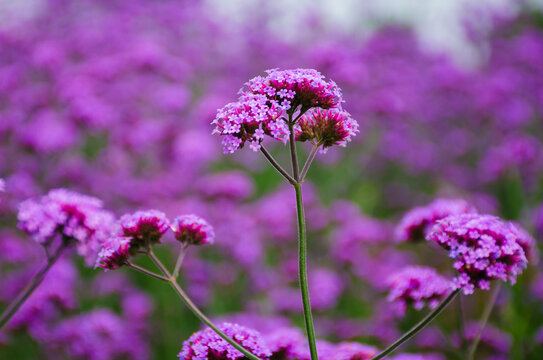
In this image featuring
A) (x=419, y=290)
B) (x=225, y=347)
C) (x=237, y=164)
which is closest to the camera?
(x=225, y=347)

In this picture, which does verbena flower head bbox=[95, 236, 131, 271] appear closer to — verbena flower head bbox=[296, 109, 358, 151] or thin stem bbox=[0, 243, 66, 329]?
thin stem bbox=[0, 243, 66, 329]

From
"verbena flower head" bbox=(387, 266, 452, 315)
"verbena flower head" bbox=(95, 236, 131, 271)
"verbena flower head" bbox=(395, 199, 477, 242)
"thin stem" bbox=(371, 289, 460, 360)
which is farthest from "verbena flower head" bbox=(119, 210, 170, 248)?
"verbena flower head" bbox=(395, 199, 477, 242)

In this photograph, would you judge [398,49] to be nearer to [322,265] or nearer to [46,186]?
[322,265]

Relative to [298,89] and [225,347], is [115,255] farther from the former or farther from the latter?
[298,89]

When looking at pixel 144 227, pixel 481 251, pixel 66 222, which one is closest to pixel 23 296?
pixel 66 222

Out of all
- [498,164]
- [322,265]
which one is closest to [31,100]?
[322,265]

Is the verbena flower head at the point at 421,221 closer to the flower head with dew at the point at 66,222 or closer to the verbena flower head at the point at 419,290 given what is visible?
the verbena flower head at the point at 419,290
